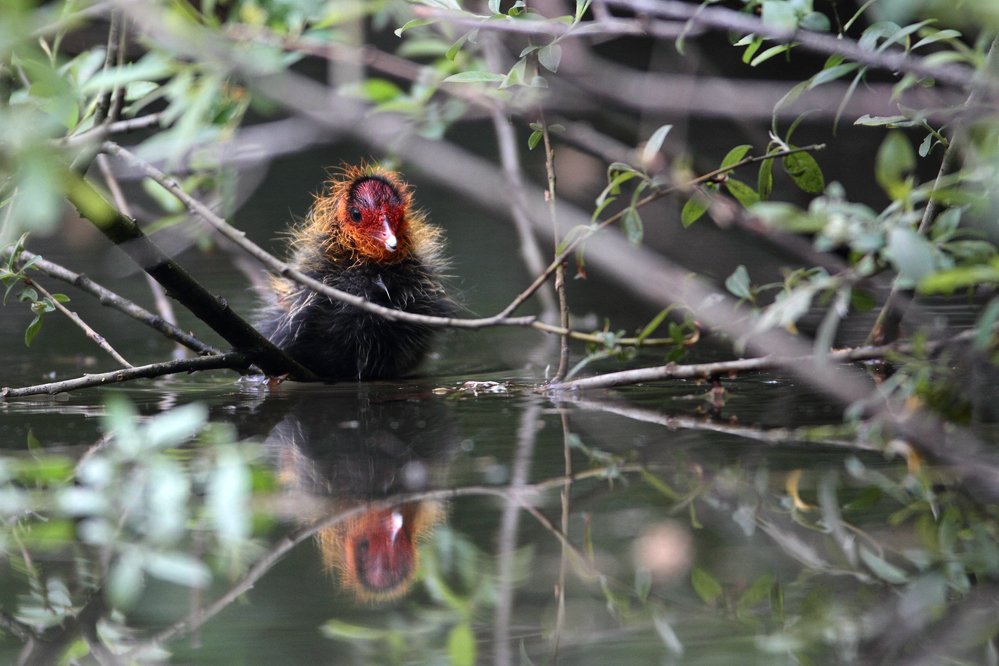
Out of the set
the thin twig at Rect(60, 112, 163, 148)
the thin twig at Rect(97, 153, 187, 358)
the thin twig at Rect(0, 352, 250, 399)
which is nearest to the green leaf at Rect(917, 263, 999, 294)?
the thin twig at Rect(60, 112, 163, 148)

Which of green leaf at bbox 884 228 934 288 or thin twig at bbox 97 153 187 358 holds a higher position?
green leaf at bbox 884 228 934 288

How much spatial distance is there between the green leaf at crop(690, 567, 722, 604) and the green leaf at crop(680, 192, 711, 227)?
82 cm

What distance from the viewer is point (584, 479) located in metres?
1.30

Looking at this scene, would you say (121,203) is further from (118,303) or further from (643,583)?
(643,583)

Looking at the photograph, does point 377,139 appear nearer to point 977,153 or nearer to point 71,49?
point 977,153

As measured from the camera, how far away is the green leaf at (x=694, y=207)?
163cm

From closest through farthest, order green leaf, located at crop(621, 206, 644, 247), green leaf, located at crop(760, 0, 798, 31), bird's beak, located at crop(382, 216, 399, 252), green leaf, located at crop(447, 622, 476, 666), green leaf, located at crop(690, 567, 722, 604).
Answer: green leaf, located at crop(447, 622, 476, 666) → green leaf, located at crop(690, 567, 722, 604) → green leaf, located at crop(760, 0, 798, 31) → green leaf, located at crop(621, 206, 644, 247) → bird's beak, located at crop(382, 216, 399, 252)

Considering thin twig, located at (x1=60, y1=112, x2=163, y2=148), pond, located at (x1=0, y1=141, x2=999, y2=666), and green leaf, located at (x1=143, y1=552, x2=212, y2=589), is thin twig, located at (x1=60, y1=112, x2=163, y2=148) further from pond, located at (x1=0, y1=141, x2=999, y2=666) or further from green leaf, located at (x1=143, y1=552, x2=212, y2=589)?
green leaf, located at (x1=143, y1=552, x2=212, y2=589)

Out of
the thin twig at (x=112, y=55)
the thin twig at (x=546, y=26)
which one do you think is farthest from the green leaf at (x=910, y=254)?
the thin twig at (x=112, y=55)

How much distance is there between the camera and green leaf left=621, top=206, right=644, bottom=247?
1556 mm

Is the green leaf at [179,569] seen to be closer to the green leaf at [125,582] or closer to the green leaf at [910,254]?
the green leaf at [125,582]

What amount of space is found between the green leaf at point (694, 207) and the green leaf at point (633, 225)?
13cm

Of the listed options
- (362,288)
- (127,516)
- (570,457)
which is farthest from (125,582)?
(362,288)

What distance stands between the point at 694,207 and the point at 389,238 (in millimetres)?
897
